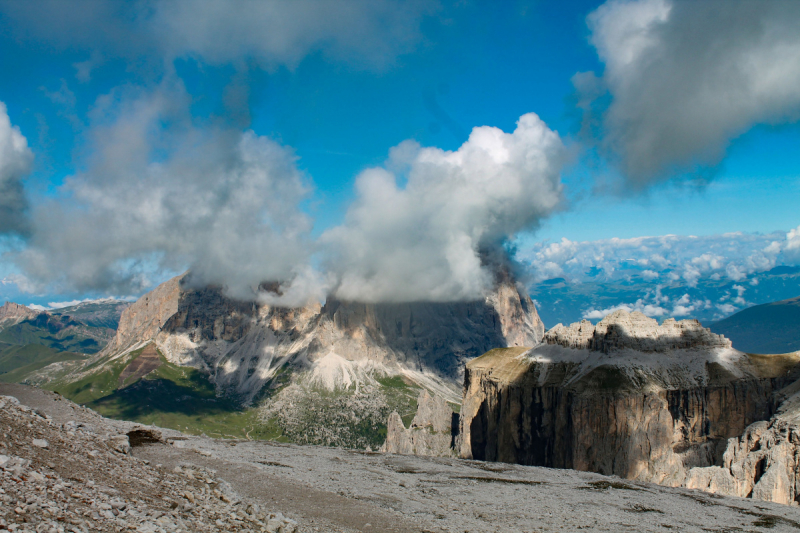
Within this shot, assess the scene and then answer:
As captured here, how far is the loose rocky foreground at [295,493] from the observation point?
3197cm

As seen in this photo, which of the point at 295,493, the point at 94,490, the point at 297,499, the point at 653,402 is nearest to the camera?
the point at 94,490

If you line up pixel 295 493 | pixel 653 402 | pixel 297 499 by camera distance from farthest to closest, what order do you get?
pixel 653 402 → pixel 295 493 → pixel 297 499

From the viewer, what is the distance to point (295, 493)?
188ft

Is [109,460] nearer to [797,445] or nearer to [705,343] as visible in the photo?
[797,445]

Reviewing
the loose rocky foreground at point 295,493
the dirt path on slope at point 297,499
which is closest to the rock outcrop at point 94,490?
the loose rocky foreground at point 295,493

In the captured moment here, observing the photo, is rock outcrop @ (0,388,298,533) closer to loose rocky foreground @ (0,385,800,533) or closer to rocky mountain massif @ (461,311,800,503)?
loose rocky foreground @ (0,385,800,533)

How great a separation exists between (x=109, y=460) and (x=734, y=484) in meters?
123

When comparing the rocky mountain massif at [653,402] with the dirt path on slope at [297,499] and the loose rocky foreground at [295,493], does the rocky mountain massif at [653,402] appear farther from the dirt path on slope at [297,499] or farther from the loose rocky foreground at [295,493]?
the dirt path on slope at [297,499]

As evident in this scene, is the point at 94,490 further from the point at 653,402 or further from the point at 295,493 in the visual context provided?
the point at 653,402

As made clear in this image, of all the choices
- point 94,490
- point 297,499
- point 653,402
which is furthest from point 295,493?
point 653,402

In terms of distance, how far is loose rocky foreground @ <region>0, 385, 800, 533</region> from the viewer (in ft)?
105

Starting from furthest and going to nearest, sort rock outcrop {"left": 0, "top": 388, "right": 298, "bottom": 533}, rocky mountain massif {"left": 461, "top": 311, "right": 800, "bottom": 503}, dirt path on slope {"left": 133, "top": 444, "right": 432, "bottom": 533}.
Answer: rocky mountain massif {"left": 461, "top": 311, "right": 800, "bottom": 503} → dirt path on slope {"left": 133, "top": 444, "right": 432, "bottom": 533} → rock outcrop {"left": 0, "top": 388, "right": 298, "bottom": 533}

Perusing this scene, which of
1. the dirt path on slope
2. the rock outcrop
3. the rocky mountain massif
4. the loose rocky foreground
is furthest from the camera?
the rocky mountain massif

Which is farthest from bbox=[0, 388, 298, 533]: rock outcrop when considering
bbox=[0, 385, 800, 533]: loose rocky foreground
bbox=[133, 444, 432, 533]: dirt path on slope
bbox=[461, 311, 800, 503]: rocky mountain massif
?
bbox=[461, 311, 800, 503]: rocky mountain massif
